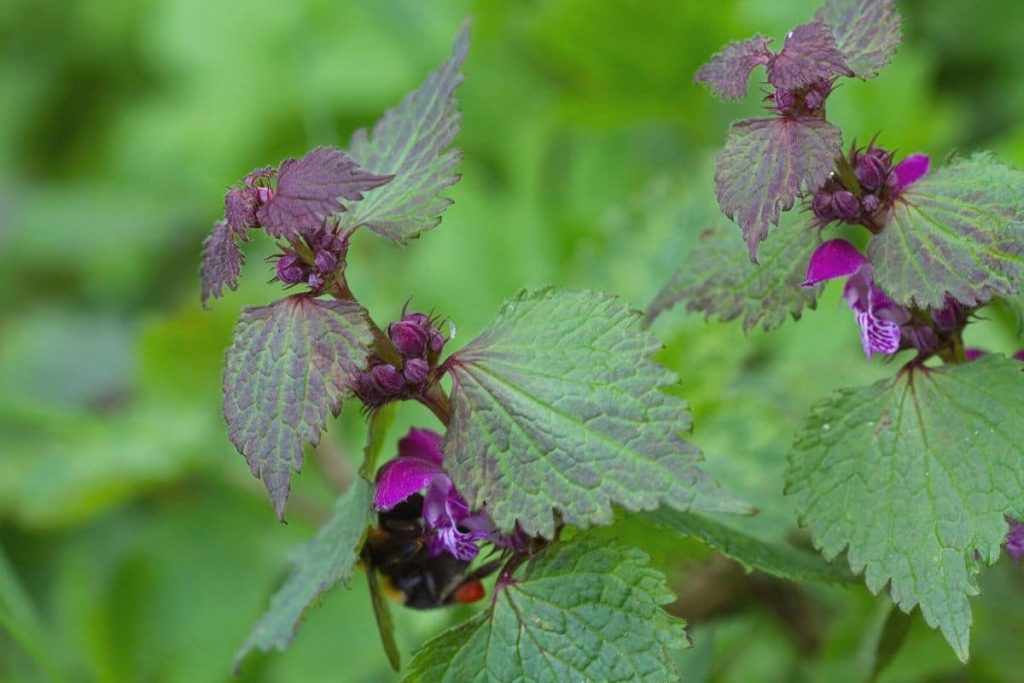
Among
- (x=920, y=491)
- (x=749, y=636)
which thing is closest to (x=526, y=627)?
(x=920, y=491)

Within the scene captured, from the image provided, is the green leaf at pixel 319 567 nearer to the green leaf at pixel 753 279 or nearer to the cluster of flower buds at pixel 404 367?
the cluster of flower buds at pixel 404 367

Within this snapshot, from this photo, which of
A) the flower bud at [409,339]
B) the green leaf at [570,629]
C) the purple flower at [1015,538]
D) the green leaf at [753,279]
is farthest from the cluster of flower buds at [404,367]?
the purple flower at [1015,538]

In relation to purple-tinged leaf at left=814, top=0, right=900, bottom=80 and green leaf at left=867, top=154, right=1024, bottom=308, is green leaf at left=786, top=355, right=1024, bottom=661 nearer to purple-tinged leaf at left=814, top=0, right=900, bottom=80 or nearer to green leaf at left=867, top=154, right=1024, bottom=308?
green leaf at left=867, top=154, right=1024, bottom=308

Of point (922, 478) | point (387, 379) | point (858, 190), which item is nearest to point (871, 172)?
point (858, 190)

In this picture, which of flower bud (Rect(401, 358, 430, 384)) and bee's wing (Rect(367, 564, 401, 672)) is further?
bee's wing (Rect(367, 564, 401, 672))

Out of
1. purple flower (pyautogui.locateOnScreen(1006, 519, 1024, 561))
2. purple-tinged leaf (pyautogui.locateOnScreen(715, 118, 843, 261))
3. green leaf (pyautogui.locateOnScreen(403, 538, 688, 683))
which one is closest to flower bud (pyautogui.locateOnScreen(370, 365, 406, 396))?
green leaf (pyautogui.locateOnScreen(403, 538, 688, 683))

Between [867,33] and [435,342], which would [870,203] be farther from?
[435,342]

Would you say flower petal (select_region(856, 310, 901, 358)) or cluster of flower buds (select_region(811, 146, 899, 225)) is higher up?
cluster of flower buds (select_region(811, 146, 899, 225))
